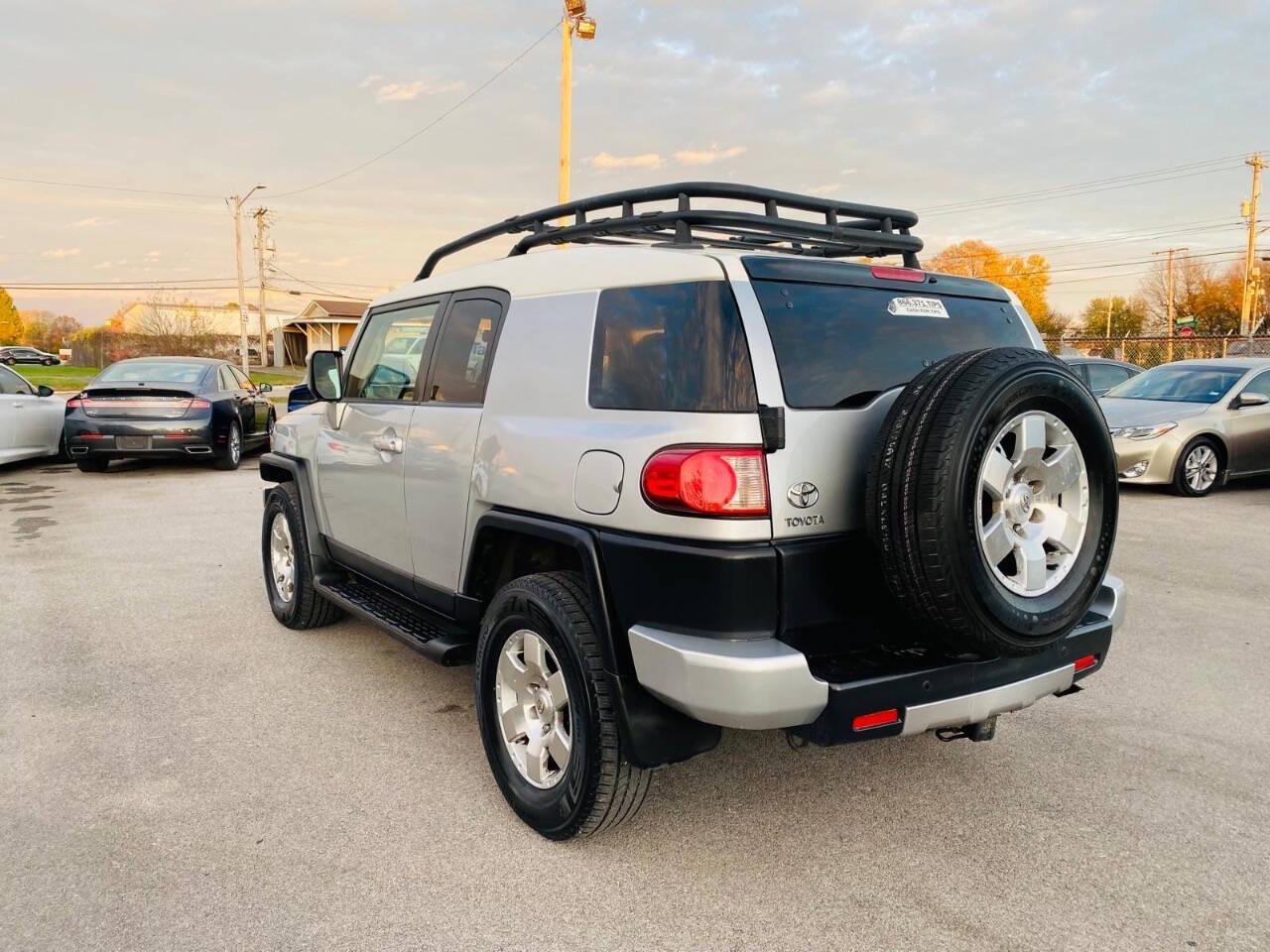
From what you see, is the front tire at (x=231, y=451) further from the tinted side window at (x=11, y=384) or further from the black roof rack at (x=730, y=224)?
the black roof rack at (x=730, y=224)

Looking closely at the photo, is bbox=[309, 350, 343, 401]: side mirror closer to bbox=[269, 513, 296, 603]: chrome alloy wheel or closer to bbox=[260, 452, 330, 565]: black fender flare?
bbox=[260, 452, 330, 565]: black fender flare

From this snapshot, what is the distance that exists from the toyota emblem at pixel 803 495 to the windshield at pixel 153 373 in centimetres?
1098

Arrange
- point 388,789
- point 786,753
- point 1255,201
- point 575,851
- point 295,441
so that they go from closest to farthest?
point 575,851 → point 388,789 → point 786,753 → point 295,441 → point 1255,201

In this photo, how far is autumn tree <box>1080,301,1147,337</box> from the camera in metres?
87.9

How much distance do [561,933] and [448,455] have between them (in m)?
1.76

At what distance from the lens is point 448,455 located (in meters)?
3.58

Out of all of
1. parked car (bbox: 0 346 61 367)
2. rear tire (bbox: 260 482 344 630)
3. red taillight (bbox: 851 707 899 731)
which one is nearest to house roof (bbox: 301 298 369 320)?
parked car (bbox: 0 346 61 367)

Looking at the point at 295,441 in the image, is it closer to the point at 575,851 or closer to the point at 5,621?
the point at 5,621

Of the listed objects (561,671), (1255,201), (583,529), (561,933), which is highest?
(1255,201)

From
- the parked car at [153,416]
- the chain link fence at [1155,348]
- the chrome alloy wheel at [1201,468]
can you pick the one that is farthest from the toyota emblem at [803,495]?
the chain link fence at [1155,348]

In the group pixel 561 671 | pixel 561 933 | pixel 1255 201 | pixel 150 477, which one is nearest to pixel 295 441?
pixel 561 671

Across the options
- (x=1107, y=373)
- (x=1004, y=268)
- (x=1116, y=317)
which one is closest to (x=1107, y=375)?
(x=1107, y=373)

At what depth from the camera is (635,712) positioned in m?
2.71

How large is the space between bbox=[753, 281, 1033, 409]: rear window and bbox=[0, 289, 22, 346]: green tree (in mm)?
100358
